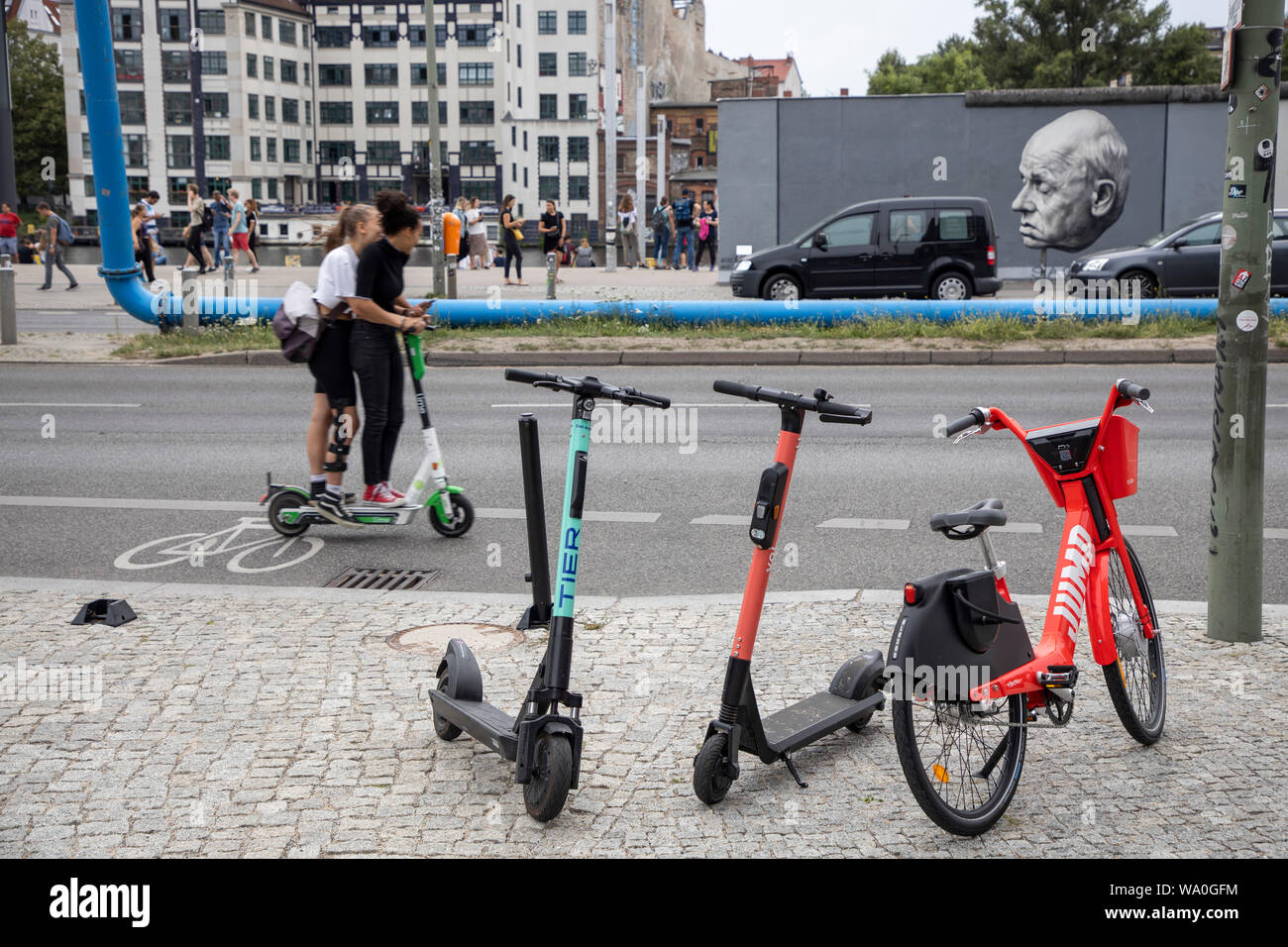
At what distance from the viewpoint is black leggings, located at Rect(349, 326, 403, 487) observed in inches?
302

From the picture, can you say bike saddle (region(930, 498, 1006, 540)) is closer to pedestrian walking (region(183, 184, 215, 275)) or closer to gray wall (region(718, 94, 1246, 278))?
gray wall (region(718, 94, 1246, 278))

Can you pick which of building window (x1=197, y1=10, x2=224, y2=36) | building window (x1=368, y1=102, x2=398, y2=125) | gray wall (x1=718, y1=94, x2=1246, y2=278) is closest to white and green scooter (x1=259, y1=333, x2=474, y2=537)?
gray wall (x1=718, y1=94, x2=1246, y2=278)

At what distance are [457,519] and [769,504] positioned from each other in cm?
429

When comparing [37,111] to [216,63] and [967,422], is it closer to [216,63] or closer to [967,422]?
[216,63]

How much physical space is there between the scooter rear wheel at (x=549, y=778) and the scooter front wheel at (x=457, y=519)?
3987 millimetres

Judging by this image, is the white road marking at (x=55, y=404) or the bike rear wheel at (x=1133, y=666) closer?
the bike rear wheel at (x=1133, y=666)

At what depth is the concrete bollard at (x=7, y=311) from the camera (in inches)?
698

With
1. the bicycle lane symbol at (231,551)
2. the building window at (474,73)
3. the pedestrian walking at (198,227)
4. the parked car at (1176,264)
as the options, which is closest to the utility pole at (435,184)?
the pedestrian walking at (198,227)

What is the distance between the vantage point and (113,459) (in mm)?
10164

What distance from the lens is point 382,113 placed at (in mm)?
107438

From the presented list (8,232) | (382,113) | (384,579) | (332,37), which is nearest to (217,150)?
(382,113)

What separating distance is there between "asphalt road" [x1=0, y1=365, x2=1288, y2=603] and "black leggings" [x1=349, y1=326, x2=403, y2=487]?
0.48 m

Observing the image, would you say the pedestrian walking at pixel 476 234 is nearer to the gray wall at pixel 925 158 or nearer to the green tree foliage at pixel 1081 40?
the gray wall at pixel 925 158

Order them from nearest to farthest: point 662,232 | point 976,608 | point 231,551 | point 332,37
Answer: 1. point 976,608
2. point 231,551
3. point 662,232
4. point 332,37
